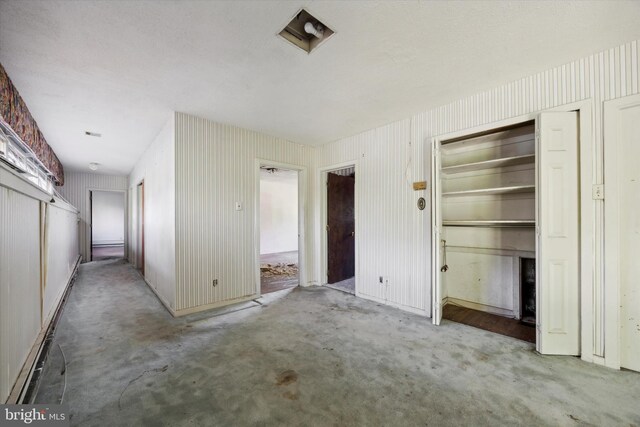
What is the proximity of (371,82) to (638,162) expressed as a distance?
2334 millimetres

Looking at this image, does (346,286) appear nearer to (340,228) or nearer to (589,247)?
(340,228)

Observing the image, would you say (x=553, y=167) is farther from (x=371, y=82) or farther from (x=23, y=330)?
(x=23, y=330)

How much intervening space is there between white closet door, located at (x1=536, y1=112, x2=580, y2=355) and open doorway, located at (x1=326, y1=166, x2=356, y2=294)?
2721 millimetres

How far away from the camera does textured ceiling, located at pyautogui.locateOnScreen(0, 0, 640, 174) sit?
Result: 1.73 m

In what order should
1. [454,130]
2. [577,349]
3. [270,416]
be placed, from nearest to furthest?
[270,416]
[577,349]
[454,130]

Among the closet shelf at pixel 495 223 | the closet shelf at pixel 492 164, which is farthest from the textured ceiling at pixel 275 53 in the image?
the closet shelf at pixel 495 223

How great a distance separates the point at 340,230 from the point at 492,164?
9.01 feet

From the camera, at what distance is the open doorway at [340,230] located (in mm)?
4839

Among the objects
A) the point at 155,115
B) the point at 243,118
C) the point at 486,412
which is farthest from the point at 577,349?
the point at 155,115

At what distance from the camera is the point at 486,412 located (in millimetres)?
1641

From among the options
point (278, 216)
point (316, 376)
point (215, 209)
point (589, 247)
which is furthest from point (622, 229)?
point (278, 216)

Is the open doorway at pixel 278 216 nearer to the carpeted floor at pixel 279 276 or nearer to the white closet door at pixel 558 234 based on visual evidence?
the carpeted floor at pixel 279 276

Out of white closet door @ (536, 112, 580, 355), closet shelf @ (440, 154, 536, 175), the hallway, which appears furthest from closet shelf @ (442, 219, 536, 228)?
the hallway

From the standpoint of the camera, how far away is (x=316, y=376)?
6.61 ft
